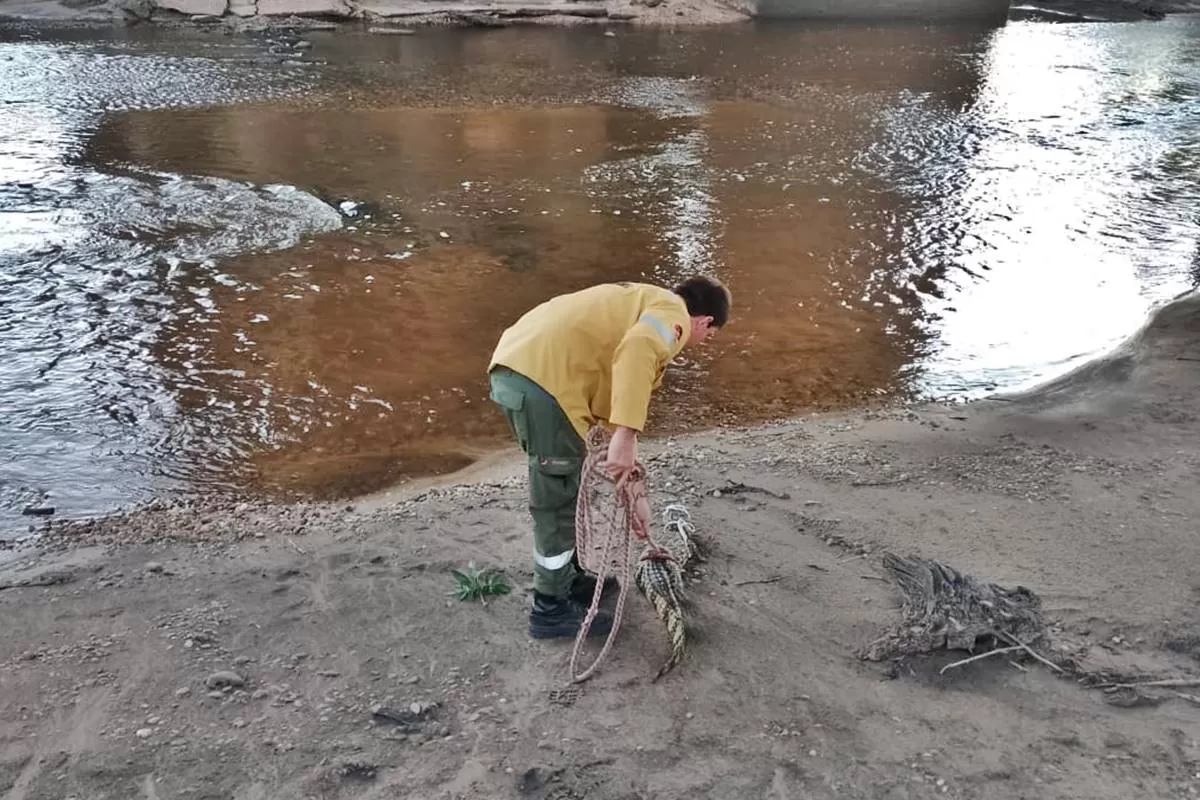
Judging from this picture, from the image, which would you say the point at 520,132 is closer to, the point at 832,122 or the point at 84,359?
the point at 832,122

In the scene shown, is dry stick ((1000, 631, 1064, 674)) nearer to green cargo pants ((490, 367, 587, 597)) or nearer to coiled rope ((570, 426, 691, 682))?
coiled rope ((570, 426, 691, 682))

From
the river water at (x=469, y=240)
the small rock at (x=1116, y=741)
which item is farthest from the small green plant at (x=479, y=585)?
the small rock at (x=1116, y=741)

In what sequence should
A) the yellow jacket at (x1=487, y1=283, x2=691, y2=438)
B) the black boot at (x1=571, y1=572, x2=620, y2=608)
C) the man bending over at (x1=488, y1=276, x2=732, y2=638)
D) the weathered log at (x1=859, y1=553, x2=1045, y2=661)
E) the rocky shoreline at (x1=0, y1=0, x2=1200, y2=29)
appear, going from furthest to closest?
the rocky shoreline at (x1=0, y1=0, x2=1200, y2=29)
the black boot at (x1=571, y1=572, x2=620, y2=608)
the weathered log at (x1=859, y1=553, x2=1045, y2=661)
the yellow jacket at (x1=487, y1=283, x2=691, y2=438)
the man bending over at (x1=488, y1=276, x2=732, y2=638)

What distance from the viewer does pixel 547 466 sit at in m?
3.24

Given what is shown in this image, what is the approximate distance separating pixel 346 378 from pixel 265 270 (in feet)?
6.50

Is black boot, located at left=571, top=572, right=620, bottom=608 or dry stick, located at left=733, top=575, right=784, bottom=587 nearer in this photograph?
black boot, located at left=571, top=572, right=620, bottom=608

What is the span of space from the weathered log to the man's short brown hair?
1190 millimetres

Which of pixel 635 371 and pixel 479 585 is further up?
pixel 635 371

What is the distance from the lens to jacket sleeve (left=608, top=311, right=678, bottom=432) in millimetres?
2910

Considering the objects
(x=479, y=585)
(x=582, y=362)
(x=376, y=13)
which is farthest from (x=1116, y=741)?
(x=376, y=13)

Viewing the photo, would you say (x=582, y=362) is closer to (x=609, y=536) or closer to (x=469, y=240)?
(x=609, y=536)

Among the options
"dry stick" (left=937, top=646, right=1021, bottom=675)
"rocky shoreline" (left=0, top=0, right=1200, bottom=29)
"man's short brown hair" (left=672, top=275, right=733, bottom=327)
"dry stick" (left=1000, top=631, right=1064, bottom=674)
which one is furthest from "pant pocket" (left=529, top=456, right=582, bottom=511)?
"rocky shoreline" (left=0, top=0, right=1200, bottom=29)

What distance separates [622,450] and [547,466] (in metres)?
0.36

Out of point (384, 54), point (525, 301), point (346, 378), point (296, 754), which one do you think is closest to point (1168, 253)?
point (525, 301)
